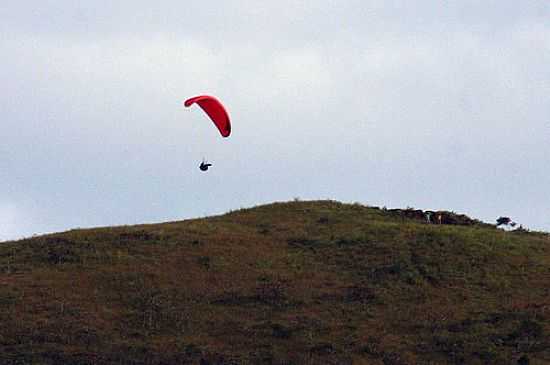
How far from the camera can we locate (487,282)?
140ft

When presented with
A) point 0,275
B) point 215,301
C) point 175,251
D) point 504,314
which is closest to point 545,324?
point 504,314

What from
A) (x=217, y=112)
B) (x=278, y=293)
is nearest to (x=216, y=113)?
(x=217, y=112)

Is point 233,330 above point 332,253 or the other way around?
the other way around

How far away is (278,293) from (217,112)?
8773 millimetres

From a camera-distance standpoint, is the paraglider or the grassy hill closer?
the grassy hill

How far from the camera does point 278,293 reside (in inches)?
1607

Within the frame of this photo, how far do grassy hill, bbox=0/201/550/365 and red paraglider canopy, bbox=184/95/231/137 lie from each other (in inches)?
196

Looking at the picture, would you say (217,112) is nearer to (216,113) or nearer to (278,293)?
(216,113)

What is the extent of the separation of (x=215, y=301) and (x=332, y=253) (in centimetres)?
767

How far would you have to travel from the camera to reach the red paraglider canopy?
44906mm

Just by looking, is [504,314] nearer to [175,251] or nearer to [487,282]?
[487,282]

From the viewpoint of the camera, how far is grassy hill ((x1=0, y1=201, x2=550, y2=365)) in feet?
117

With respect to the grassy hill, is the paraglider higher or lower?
higher

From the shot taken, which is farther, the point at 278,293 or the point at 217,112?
the point at 217,112
